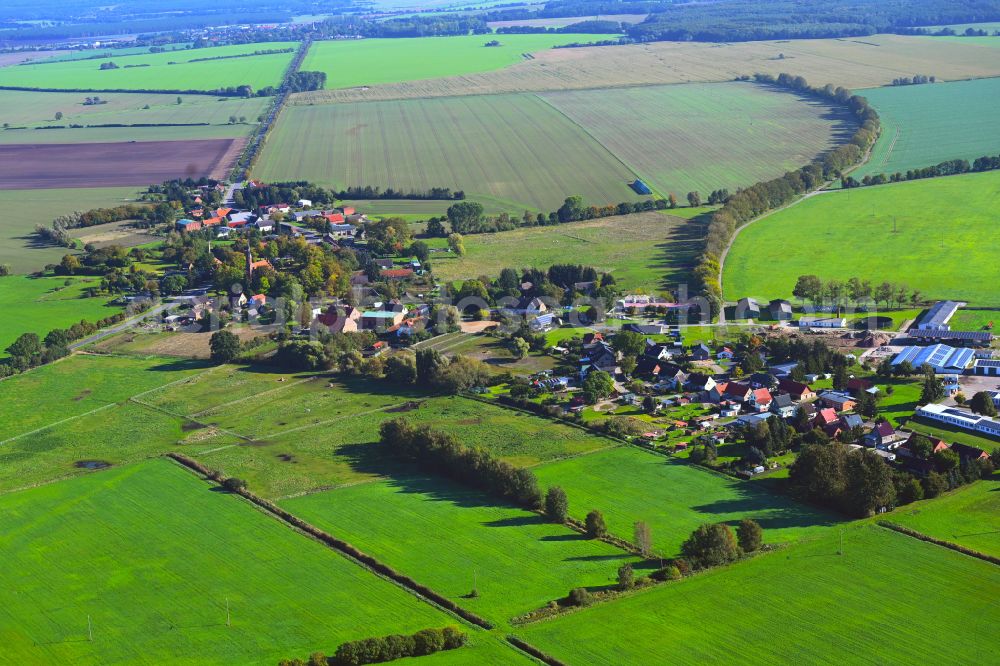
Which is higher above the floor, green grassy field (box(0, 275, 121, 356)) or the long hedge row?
green grassy field (box(0, 275, 121, 356))

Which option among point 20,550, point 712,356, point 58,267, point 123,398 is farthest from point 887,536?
point 58,267

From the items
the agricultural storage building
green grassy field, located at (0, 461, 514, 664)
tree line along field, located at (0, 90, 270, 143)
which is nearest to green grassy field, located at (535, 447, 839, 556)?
green grassy field, located at (0, 461, 514, 664)

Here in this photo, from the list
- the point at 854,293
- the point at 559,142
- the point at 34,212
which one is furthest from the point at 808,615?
the point at 559,142

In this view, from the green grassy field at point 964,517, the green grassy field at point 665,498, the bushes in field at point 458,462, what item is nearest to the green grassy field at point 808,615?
the green grassy field at point 964,517

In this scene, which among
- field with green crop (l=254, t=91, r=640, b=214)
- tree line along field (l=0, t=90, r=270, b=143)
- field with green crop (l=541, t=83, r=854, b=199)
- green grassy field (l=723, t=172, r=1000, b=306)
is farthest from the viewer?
tree line along field (l=0, t=90, r=270, b=143)

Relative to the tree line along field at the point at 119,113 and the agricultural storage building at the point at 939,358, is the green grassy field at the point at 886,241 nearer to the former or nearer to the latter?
the agricultural storage building at the point at 939,358

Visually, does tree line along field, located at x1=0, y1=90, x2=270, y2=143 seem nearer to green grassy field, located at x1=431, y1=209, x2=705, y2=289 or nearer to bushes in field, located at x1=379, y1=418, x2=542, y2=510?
green grassy field, located at x1=431, y1=209, x2=705, y2=289
